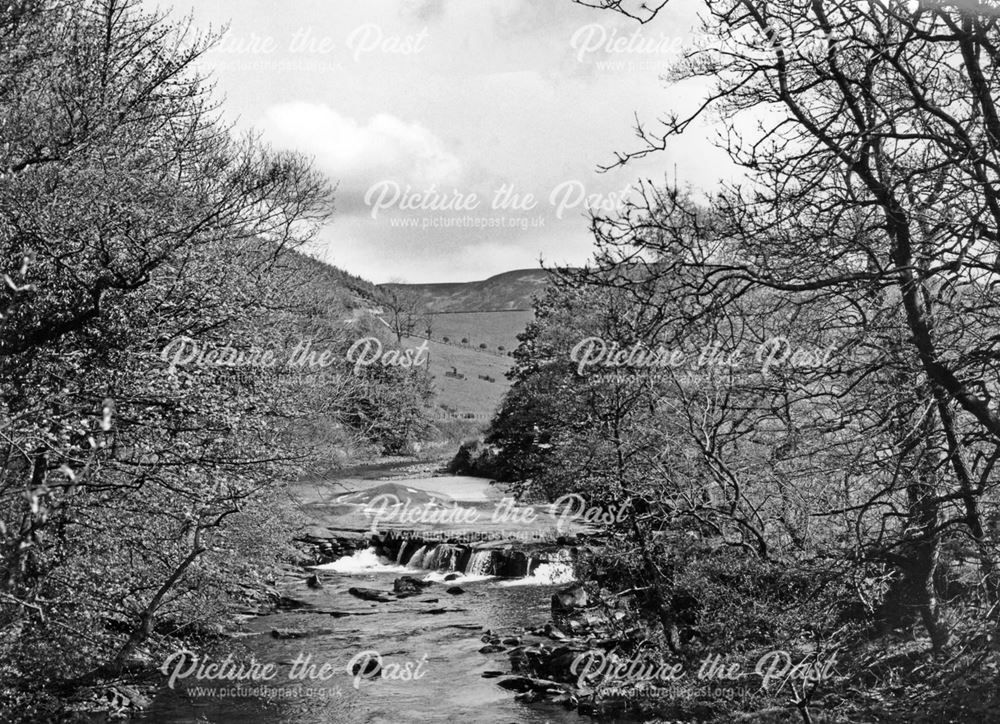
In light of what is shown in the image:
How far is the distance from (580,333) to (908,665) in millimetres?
15673

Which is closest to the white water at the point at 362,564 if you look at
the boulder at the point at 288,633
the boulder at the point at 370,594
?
the boulder at the point at 370,594

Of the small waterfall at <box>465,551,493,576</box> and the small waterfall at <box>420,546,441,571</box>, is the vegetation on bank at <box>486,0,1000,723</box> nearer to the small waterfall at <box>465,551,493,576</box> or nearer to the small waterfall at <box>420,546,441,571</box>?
the small waterfall at <box>465,551,493,576</box>

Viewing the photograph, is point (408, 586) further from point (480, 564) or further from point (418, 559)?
point (418, 559)

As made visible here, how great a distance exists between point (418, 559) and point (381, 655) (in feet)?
46.1

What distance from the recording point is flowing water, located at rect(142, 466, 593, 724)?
16.8 m

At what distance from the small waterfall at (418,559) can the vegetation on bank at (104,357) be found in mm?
19294

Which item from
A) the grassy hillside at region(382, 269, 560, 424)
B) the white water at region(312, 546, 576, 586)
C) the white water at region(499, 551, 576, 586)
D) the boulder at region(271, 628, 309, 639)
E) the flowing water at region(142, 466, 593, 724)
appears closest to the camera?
the flowing water at region(142, 466, 593, 724)

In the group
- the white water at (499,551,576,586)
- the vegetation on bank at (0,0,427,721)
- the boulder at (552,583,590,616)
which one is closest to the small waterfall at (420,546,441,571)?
the white water at (499,551,576,586)

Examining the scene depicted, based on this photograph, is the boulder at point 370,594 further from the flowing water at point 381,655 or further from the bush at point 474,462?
the bush at point 474,462

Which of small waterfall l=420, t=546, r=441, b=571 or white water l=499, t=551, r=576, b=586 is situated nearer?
white water l=499, t=551, r=576, b=586

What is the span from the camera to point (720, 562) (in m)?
15.8

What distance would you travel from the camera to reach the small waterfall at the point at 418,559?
115ft

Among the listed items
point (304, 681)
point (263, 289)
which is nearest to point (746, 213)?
point (263, 289)

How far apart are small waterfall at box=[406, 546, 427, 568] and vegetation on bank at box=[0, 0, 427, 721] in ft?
63.3
